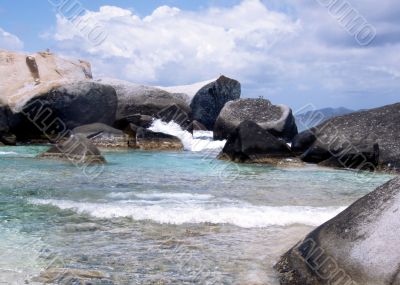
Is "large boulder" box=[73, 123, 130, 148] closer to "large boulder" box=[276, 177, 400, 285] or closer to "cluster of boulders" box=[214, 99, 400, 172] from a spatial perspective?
"cluster of boulders" box=[214, 99, 400, 172]

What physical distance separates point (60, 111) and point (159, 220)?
1688cm

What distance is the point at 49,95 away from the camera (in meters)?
22.8

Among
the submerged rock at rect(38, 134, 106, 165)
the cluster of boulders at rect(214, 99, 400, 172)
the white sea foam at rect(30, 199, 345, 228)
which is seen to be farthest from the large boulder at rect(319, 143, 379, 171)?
the white sea foam at rect(30, 199, 345, 228)

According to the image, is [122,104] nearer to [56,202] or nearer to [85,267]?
[56,202]

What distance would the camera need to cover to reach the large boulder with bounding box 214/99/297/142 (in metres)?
21.8

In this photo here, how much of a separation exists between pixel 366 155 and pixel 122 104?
14.0 meters

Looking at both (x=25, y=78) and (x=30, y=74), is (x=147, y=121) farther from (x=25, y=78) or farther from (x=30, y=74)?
(x=30, y=74)

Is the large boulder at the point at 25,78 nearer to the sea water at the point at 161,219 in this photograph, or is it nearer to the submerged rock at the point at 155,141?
the submerged rock at the point at 155,141

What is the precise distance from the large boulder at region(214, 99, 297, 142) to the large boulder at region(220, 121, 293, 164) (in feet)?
16.6

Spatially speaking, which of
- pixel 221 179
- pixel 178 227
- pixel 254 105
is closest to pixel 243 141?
pixel 221 179

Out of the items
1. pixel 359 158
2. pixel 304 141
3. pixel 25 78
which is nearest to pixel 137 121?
pixel 25 78

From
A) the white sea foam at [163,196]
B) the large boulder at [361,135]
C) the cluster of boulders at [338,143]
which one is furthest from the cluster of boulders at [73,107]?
the white sea foam at [163,196]

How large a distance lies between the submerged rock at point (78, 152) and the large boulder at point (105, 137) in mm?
4713

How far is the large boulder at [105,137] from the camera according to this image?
794 inches
